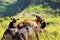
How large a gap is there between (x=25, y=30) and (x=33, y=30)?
1129 mm

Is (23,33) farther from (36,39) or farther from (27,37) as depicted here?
(36,39)

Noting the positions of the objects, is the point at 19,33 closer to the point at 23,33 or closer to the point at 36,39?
the point at 23,33

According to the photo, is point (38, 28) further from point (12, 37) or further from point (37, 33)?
point (12, 37)

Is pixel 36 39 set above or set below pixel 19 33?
below

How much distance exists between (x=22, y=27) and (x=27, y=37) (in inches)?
48.0

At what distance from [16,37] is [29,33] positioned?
158 cm

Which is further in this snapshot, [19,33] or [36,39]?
[36,39]

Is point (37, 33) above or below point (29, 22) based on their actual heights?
below

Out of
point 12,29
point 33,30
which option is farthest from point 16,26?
point 33,30

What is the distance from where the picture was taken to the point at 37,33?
25.4 metres

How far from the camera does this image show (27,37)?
2409 centimetres

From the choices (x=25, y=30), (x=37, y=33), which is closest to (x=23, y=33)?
(x=25, y=30)

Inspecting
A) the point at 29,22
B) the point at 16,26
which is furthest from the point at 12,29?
the point at 29,22

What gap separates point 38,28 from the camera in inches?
992
